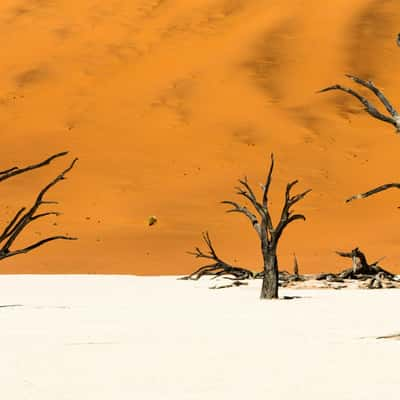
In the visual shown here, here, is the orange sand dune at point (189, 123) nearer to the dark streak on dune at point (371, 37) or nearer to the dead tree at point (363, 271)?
the dark streak on dune at point (371, 37)

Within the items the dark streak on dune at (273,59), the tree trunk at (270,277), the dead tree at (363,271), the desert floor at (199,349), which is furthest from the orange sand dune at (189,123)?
the desert floor at (199,349)

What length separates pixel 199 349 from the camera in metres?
8.28

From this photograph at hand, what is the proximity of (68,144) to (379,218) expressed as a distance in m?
13.2

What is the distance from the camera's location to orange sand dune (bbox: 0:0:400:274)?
1263 inches

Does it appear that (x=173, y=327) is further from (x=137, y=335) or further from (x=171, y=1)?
(x=171, y=1)

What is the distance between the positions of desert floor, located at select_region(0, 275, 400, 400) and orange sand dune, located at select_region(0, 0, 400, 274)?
596 inches

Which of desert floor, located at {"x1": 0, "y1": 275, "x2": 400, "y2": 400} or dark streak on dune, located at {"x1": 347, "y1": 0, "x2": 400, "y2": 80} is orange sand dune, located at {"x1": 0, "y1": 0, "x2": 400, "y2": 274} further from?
desert floor, located at {"x1": 0, "y1": 275, "x2": 400, "y2": 400}

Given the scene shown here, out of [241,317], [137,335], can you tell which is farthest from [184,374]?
[241,317]

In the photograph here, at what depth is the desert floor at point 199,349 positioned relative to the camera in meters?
6.07

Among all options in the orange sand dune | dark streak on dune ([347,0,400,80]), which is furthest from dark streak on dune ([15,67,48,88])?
dark streak on dune ([347,0,400,80])

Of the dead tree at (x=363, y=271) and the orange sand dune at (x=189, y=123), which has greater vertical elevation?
the dead tree at (x=363, y=271)

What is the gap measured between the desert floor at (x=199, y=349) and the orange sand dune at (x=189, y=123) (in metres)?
15.1

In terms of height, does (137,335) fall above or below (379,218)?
above

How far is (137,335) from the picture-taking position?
9.59 m
